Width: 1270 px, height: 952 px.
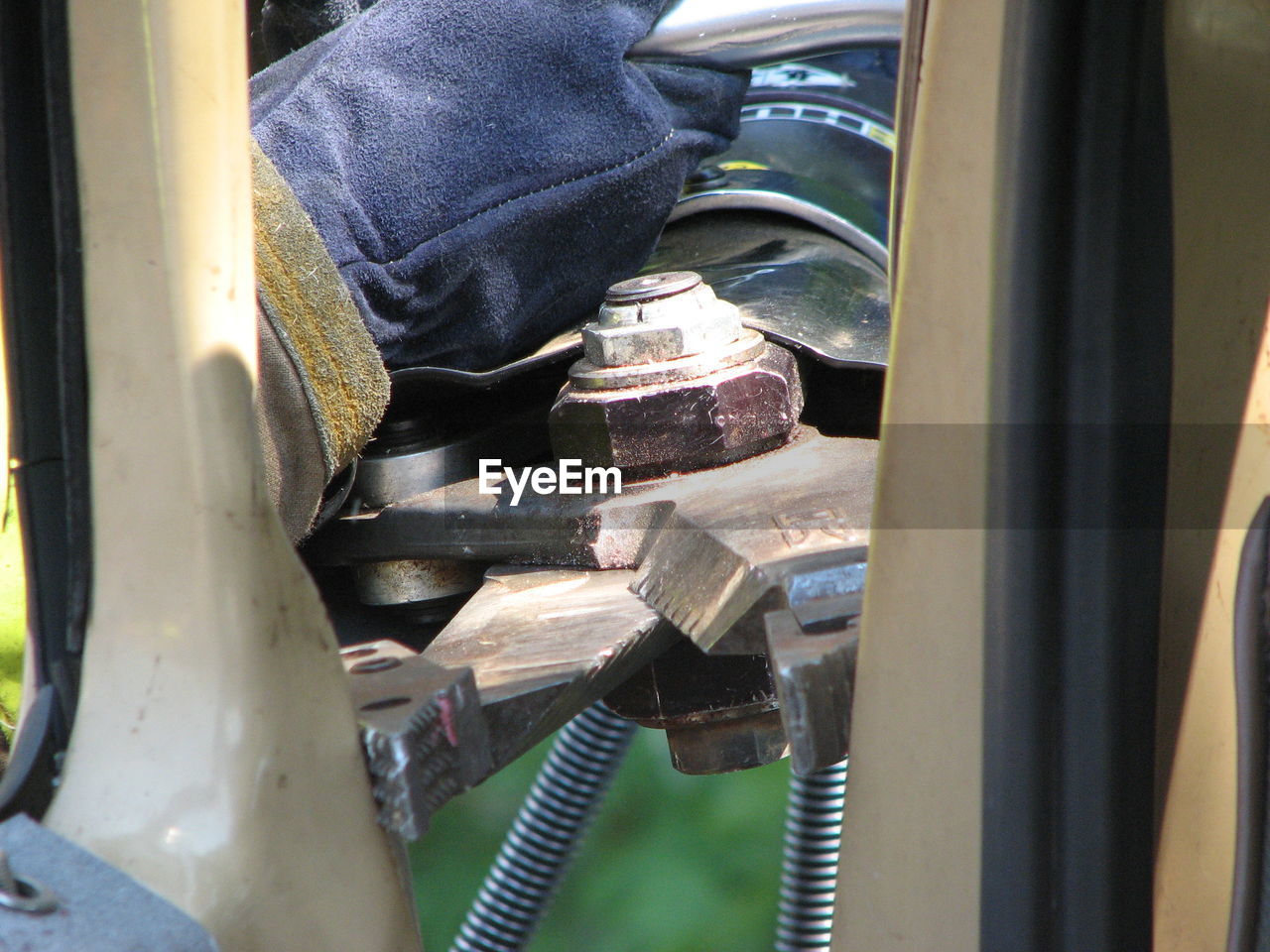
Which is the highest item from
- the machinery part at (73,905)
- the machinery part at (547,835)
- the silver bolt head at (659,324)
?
the silver bolt head at (659,324)

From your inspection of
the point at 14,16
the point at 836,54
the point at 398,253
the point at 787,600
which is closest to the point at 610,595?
the point at 787,600

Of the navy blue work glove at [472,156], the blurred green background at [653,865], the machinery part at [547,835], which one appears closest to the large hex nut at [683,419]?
the navy blue work glove at [472,156]

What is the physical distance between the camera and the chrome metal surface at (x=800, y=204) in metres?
1.15

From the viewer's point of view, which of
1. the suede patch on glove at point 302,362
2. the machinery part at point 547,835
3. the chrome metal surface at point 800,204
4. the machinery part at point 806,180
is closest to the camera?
the suede patch on glove at point 302,362

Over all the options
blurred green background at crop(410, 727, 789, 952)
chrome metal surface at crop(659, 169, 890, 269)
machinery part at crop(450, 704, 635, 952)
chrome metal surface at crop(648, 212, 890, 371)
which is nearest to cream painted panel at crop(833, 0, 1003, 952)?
chrome metal surface at crop(648, 212, 890, 371)

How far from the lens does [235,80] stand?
52cm

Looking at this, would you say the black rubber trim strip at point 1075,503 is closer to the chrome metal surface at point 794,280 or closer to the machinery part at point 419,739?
the machinery part at point 419,739

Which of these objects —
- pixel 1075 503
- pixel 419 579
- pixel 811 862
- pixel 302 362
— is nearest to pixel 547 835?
pixel 811 862

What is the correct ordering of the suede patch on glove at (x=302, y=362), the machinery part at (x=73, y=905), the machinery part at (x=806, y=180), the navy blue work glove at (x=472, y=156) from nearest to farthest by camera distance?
the machinery part at (x=73, y=905) < the suede patch on glove at (x=302, y=362) < the navy blue work glove at (x=472, y=156) < the machinery part at (x=806, y=180)

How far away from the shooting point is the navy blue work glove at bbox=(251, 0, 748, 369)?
2.65 feet

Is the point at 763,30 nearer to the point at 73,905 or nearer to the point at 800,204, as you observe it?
the point at 800,204

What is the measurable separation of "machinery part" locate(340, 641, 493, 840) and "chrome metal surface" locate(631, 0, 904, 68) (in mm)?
584

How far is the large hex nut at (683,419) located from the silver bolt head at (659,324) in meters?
0.03

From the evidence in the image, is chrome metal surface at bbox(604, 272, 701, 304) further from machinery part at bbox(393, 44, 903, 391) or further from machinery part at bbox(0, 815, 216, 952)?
machinery part at bbox(0, 815, 216, 952)
